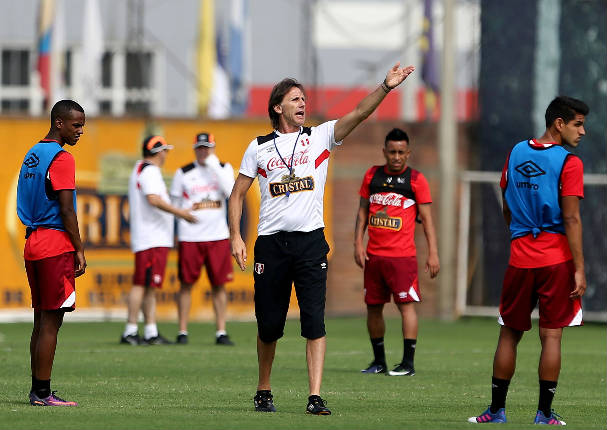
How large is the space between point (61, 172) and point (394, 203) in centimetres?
422

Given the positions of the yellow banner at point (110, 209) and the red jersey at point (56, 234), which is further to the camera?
the yellow banner at point (110, 209)

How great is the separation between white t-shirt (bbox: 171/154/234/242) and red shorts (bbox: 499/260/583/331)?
7.22 meters

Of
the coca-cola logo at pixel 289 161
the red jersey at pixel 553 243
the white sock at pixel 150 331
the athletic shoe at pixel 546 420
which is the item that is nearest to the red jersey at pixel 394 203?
the white sock at pixel 150 331

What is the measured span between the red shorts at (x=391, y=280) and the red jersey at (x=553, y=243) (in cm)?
402

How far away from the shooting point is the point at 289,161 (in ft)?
30.0

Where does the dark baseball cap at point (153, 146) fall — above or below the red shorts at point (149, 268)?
above

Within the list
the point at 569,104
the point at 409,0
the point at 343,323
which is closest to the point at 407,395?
the point at 569,104

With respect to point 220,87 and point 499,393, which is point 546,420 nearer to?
point 499,393

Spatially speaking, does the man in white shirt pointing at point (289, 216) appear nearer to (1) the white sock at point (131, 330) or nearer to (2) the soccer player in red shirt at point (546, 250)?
(2) the soccer player in red shirt at point (546, 250)

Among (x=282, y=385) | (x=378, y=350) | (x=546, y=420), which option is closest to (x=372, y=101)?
(x=546, y=420)

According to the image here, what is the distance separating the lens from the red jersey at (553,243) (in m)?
8.52

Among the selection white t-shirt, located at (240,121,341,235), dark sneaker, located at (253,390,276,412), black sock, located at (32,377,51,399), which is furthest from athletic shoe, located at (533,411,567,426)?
black sock, located at (32,377,51,399)

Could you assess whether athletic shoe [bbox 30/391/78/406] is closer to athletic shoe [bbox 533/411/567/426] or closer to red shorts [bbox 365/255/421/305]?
athletic shoe [bbox 533/411/567/426]

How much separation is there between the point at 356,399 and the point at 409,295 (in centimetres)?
261
